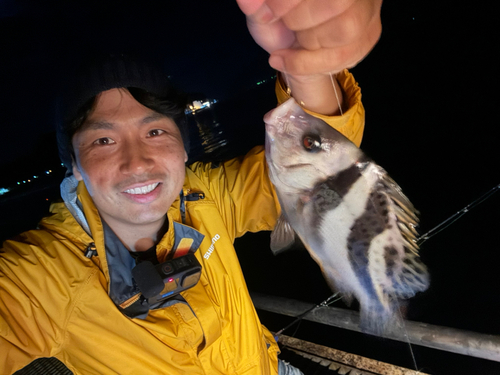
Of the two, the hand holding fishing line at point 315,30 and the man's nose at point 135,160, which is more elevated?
the hand holding fishing line at point 315,30


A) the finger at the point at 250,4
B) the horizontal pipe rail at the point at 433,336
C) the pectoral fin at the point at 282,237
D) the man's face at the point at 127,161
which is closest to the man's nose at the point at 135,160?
the man's face at the point at 127,161

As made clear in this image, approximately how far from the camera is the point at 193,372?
164 centimetres

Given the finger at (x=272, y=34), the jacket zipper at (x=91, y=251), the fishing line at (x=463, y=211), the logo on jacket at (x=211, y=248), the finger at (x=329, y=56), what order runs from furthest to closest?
the fishing line at (x=463, y=211) < the logo on jacket at (x=211, y=248) < the jacket zipper at (x=91, y=251) < the finger at (x=272, y=34) < the finger at (x=329, y=56)

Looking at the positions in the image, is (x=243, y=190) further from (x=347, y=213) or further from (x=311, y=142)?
(x=347, y=213)

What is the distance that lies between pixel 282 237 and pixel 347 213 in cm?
45

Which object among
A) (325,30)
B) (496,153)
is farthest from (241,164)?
Answer: (496,153)

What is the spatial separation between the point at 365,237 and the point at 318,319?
1345mm

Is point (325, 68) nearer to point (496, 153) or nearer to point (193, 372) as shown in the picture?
point (193, 372)

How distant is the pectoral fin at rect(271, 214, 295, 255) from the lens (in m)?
1.89

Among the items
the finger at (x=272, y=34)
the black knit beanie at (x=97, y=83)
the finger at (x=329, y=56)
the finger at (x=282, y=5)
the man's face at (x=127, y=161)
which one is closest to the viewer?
the finger at (x=282, y=5)

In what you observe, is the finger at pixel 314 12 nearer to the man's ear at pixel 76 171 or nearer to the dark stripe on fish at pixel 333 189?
the dark stripe on fish at pixel 333 189

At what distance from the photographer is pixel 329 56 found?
114cm

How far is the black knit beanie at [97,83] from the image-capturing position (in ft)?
5.93

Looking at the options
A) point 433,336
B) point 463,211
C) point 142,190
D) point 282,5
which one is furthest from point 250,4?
point 463,211
